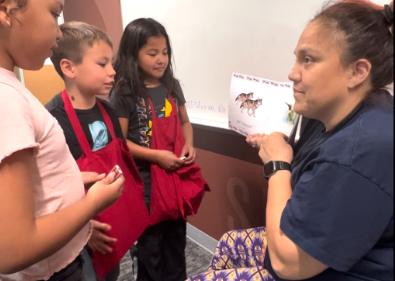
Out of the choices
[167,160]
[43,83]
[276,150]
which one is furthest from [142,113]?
[43,83]

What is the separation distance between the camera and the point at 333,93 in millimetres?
622

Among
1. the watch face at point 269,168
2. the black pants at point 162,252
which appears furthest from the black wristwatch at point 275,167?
the black pants at point 162,252

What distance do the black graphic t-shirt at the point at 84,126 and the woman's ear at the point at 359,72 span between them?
0.80m

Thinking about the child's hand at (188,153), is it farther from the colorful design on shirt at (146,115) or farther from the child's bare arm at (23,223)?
the child's bare arm at (23,223)

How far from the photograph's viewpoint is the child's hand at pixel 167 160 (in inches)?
48.8

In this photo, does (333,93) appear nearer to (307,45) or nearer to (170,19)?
(307,45)

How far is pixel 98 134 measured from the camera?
3.52 feet

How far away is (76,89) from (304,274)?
37.2 inches

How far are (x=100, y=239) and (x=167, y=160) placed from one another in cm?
41

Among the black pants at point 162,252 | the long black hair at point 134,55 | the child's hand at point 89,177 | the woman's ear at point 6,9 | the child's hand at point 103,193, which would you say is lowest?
the black pants at point 162,252

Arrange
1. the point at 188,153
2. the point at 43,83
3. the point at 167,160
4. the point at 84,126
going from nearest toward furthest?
1. the point at 84,126
2. the point at 167,160
3. the point at 188,153
4. the point at 43,83

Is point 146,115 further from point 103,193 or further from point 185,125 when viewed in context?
point 103,193

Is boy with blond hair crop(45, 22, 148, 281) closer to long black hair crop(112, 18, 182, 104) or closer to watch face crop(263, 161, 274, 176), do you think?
long black hair crop(112, 18, 182, 104)

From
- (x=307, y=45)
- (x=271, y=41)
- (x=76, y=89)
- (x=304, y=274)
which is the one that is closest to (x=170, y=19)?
(x=271, y=41)
